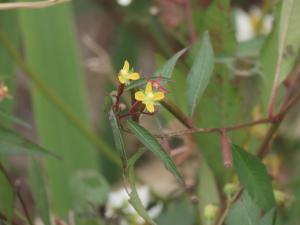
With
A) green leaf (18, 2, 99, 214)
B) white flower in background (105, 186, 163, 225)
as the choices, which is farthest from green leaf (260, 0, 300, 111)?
green leaf (18, 2, 99, 214)

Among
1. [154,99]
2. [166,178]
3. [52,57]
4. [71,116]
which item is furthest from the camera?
[166,178]

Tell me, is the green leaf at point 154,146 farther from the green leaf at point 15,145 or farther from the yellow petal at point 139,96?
the green leaf at point 15,145

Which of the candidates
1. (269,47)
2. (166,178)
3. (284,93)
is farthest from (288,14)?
(166,178)

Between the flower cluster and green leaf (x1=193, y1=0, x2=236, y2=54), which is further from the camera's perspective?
green leaf (x1=193, y1=0, x2=236, y2=54)

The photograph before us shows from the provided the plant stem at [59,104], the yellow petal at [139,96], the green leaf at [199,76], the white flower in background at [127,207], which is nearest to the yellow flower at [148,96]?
the yellow petal at [139,96]

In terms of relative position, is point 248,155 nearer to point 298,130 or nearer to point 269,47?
point 269,47

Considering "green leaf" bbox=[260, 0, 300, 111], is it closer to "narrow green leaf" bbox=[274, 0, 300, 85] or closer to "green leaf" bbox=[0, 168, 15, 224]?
"narrow green leaf" bbox=[274, 0, 300, 85]
